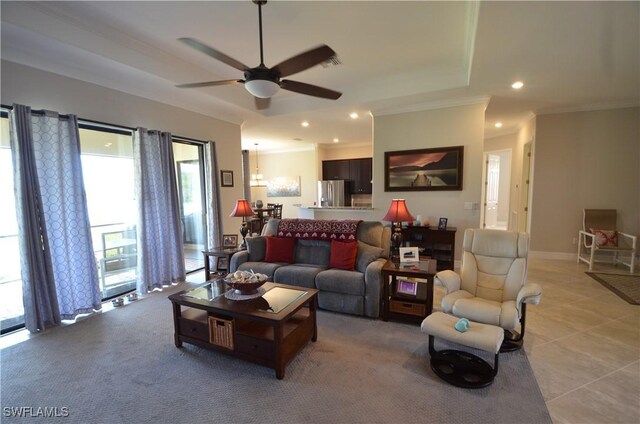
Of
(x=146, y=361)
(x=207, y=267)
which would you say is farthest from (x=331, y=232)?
(x=146, y=361)

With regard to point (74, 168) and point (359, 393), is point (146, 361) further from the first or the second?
point (74, 168)

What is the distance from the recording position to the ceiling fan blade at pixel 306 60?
202 cm

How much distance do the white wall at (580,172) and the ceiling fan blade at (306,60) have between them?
5.09 meters

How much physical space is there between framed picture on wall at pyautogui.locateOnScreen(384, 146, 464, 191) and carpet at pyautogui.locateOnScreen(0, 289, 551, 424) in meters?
2.70

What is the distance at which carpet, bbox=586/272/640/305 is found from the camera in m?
3.44

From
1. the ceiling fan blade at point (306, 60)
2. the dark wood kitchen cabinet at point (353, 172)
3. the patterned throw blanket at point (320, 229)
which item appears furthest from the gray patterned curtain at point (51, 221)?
the dark wood kitchen cabinet at point (353, 172)

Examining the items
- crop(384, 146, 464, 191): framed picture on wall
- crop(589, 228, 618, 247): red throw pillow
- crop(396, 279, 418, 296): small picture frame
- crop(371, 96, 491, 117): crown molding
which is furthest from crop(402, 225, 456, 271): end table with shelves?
crop(589, 228, 618, 247): red throw pillow

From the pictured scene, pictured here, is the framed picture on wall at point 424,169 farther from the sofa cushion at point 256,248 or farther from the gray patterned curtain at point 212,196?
the gray patterned curtain at point 212,196

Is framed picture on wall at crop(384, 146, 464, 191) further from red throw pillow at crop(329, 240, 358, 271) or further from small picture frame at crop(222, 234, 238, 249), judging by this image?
small picture frame at crop(222, 234, 238, 249)

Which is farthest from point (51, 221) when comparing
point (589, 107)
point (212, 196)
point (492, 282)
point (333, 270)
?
point (589, 107)

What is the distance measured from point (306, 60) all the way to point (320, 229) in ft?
6.76

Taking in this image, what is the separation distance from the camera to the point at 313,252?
3.66m

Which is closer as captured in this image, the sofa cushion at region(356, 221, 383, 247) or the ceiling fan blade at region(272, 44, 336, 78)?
the ceiling fan blade at region(272, 44, 336, 78)

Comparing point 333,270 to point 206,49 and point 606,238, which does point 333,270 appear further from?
point 606,238
